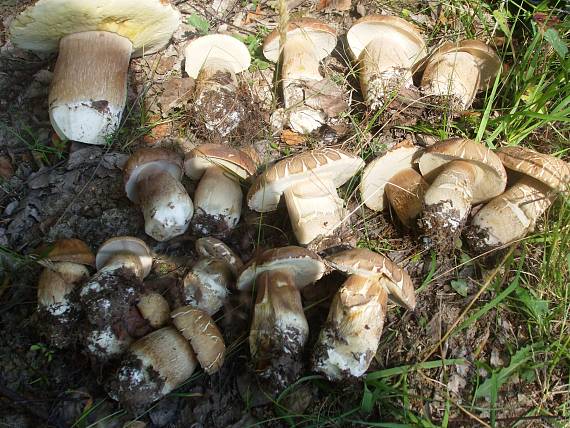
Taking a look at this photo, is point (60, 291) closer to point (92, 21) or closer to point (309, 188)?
point (309, 188)

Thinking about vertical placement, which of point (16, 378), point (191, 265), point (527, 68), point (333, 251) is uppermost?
point (527, 68)

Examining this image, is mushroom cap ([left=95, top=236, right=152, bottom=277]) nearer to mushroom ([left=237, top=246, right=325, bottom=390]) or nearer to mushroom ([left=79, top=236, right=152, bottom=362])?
mushroom ([left=79, top=236, right=152, bottom=362])

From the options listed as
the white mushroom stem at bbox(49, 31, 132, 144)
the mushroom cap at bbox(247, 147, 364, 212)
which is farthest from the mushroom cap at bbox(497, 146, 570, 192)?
the white mushroom stem at bbox(49, 31, 132, 144)

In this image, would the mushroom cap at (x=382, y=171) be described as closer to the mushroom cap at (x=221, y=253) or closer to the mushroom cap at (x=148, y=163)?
the mushroom cap at (x=221, y=253)

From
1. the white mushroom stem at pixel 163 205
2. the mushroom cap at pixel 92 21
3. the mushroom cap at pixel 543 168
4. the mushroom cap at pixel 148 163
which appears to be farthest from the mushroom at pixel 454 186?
the mushroom cap at pixel 92 21

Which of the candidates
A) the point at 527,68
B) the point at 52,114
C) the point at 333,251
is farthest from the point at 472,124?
the point at 52,114

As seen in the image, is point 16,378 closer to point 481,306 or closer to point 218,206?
point 218,206

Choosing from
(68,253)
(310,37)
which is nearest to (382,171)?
(310,37)
